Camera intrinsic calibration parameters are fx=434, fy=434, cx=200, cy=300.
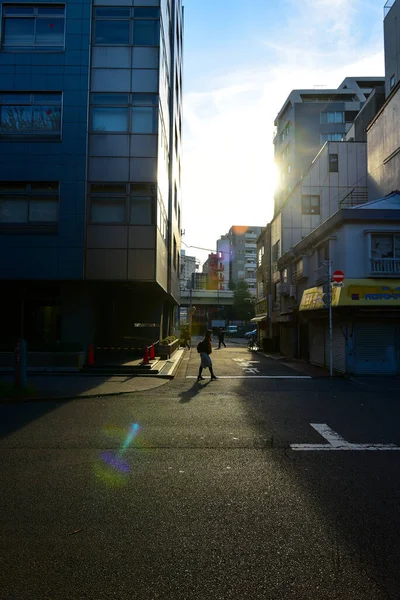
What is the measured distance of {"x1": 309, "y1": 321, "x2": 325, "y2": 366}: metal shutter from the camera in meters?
22.1

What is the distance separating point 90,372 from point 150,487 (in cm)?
1260

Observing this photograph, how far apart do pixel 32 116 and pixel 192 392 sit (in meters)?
15.0

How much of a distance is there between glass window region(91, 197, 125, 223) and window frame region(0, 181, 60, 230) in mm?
1606

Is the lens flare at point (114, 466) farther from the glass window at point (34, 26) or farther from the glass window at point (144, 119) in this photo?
the glass window at point (34, 26)

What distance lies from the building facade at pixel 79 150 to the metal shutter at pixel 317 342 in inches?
352

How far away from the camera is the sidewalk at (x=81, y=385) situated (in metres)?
11.9

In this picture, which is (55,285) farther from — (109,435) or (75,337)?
→ (109,435)

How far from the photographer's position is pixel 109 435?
7.69 meters

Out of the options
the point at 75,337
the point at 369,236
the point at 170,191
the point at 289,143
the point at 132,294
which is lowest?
the point at 75,337

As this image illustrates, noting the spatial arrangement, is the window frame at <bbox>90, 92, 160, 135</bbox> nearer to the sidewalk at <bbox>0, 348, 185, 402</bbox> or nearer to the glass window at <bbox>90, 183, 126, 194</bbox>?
the glass window at <bbox>90, 183, 126, 194</bbox>

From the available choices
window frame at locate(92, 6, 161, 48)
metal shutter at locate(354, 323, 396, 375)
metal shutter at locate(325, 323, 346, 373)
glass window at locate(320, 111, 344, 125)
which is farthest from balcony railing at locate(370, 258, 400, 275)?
glass window at locate(320, 111, 344, 125)

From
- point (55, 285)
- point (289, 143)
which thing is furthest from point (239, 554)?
point (289, 143)

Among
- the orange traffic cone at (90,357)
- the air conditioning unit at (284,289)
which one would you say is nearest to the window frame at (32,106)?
Result: the orange traffic cone at (90,357)

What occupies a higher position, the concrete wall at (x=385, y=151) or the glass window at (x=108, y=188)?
the concrete wall at (x=385, y=151)
